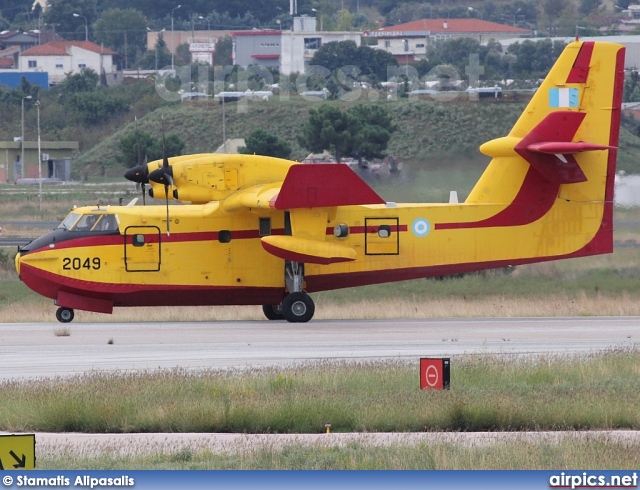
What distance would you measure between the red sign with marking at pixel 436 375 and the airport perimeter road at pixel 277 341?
12.7ft

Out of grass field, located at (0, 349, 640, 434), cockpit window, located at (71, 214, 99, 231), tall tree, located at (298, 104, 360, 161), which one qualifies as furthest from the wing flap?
tall tree, located at (298, 104, 360, 161)

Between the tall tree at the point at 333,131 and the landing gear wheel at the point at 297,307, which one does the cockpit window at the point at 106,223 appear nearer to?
the landing gear wheel at the point at 297,307

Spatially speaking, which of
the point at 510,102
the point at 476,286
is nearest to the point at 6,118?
the point at 510,102

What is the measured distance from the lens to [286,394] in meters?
15.4

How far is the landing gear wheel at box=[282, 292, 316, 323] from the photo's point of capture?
88.1ft

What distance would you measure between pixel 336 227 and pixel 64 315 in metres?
6.61

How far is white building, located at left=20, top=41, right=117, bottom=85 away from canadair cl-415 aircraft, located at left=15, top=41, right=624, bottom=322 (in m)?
112

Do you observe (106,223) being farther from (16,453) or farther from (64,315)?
(16,453)

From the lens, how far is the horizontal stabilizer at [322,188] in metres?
25.2

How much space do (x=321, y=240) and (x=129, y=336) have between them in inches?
198

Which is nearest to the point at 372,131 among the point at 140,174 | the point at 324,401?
the point at 140,174

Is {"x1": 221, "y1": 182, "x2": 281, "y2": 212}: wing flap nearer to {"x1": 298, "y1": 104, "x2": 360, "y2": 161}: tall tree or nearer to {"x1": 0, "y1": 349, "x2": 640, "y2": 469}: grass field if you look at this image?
{"x1": 0, "y1": 349, "x2": 640, "y2": 469}: grass field

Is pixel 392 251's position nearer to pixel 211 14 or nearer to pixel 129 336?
pixel 129 336

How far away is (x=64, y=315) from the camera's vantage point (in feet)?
89.6
